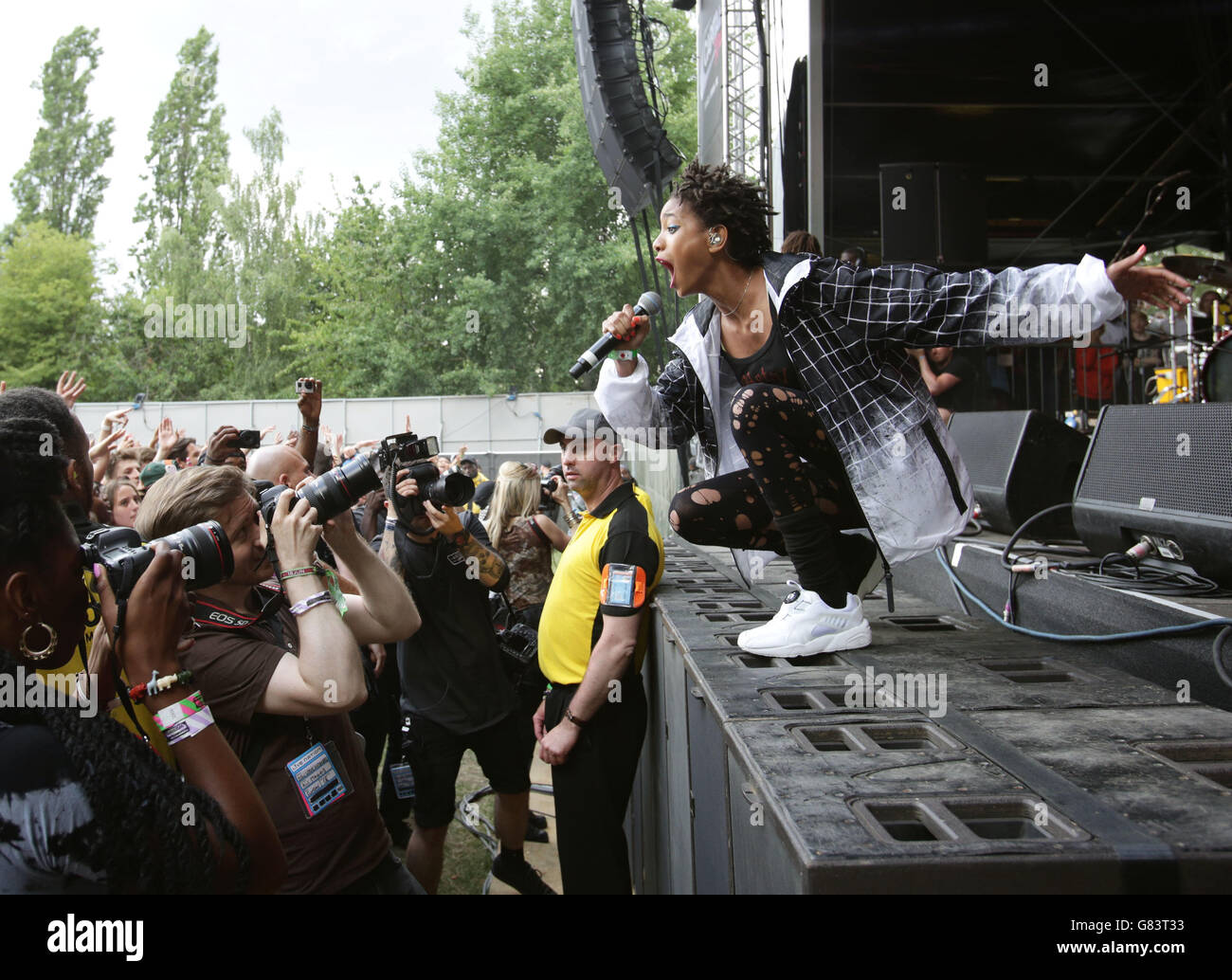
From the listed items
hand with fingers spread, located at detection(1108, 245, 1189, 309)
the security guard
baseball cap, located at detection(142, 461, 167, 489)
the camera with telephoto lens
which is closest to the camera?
the camera with telephoto lens

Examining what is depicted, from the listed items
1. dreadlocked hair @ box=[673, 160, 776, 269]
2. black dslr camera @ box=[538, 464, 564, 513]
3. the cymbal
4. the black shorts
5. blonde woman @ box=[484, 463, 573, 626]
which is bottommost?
the black shorts

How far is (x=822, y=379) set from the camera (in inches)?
94.6

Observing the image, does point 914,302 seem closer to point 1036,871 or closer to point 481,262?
point 1036,871

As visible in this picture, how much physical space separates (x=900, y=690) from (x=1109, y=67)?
6420 millimetres

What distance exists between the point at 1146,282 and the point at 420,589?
2.74 metres

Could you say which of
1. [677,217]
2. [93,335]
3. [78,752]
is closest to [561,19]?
[93,335]

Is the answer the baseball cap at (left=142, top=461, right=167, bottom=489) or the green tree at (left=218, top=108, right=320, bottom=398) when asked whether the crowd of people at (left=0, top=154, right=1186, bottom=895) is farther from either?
the green tree at (left=218, top=108, right=320, bottom=398)

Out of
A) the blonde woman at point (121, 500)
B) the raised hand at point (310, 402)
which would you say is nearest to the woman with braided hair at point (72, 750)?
the raised hand at point (310, 402)

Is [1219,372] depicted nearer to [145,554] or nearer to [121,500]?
[145,554]

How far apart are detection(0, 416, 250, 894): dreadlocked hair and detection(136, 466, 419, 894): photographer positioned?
536 millimetres

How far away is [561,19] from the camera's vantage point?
27.4 m

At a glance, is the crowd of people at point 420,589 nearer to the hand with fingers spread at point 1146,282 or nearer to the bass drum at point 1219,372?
the hand with fingers spread at point 1146,282

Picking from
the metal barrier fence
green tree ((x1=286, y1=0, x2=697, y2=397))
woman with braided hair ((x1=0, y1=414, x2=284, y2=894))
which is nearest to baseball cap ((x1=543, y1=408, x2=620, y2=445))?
woman with braided hair ((x1=0, y1=414, x2=284, y2=894))

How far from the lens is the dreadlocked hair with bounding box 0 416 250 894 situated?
1151mm
